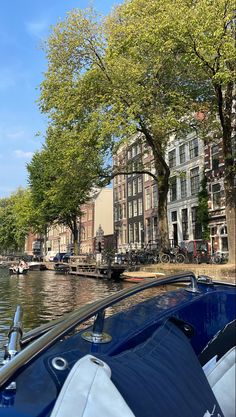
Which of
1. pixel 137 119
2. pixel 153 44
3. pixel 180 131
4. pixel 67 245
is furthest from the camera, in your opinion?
pixel 67 245

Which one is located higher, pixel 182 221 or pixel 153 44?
pixel 153 44

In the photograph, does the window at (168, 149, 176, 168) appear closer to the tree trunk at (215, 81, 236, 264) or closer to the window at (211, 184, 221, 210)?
the window at (211, 184, 221, 210)

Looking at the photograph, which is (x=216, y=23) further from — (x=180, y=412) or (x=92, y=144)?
(x=180, y=412)

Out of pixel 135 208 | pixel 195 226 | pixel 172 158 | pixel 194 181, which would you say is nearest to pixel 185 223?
pixel 195 226

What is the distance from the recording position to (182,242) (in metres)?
34.4

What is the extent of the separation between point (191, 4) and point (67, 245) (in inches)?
2341

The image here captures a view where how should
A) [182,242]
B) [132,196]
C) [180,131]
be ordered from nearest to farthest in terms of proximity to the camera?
1. [180,131]
2. [182,242]
3. [132,196]

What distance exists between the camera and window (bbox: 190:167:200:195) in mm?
33625

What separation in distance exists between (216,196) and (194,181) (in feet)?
12.7

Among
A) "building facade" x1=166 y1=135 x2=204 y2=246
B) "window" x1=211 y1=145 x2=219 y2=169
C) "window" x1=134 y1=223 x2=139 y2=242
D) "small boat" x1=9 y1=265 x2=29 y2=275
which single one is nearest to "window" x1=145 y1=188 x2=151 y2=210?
"window" x1=134 y1=223 x2=139 y2=242

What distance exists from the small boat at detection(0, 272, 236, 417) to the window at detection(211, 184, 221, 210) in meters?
28.4

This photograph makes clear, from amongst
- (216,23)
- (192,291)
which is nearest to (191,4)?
(216,23)

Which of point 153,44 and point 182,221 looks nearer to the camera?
point 153,44

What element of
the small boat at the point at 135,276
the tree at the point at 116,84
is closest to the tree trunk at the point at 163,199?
the tree at the point at 116,84
